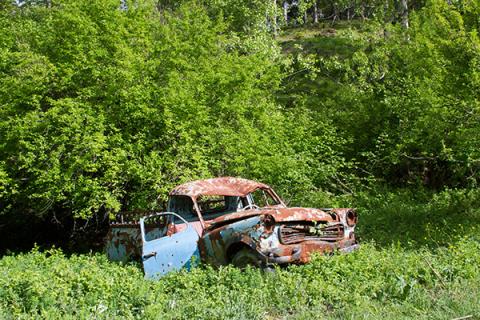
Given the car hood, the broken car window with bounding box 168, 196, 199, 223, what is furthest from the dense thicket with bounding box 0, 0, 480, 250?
the car hood

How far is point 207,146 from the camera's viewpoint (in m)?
13.0

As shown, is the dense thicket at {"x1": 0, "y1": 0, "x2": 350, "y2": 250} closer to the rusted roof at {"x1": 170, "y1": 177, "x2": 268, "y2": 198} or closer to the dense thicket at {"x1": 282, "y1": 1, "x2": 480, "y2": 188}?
the rusted roof at {"x1": 170, "y1": 177, "x2": 268, "y2": 198}

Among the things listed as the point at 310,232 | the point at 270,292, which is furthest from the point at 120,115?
the point at 270,292

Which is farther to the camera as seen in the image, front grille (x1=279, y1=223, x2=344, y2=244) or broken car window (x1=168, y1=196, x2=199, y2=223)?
broken car window (x1=168, y1=196, x2=199, y2=223)

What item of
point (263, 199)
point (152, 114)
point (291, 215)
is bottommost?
point (263, 199)

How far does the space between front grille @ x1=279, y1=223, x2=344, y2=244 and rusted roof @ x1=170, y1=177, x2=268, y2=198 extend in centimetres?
174

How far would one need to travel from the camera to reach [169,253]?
27.1 ft

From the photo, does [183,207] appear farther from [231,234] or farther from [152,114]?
[152,114]

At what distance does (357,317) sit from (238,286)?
5.28 ft

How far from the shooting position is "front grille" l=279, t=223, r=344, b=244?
7516 millimetres

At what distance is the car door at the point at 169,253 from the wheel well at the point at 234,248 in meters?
0.58

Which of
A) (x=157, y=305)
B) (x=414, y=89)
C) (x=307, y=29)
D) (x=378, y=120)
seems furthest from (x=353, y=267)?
(x=307, y=29)

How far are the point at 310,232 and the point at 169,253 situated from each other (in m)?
2.36

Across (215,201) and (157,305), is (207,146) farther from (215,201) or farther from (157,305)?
(157,305)
